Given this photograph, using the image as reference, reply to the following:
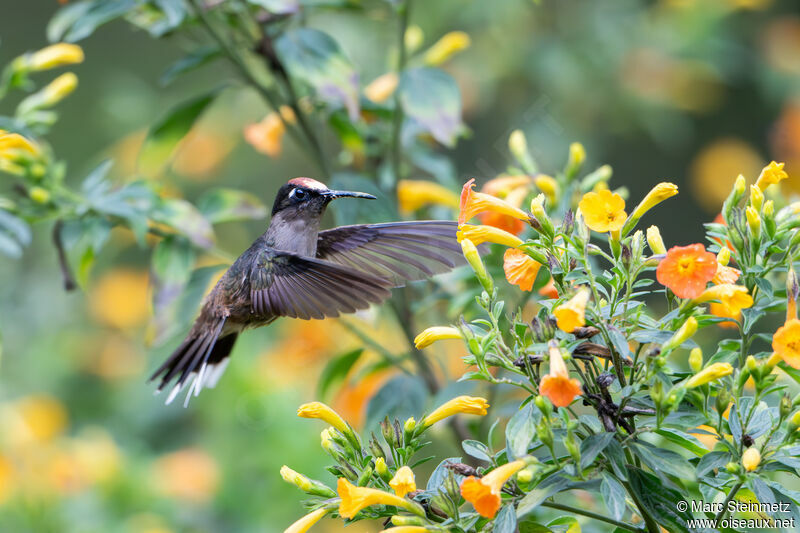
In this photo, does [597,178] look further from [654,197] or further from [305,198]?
[305,198]

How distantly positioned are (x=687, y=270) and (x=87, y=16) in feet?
5.54

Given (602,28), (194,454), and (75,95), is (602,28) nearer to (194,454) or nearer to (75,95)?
(194,454)

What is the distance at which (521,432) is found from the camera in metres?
1.19

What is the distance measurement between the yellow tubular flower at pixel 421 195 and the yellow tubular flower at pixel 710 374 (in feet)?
4.24

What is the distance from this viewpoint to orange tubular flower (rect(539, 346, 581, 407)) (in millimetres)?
1104

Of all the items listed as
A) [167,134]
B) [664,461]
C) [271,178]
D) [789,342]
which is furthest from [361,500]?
[271,178]

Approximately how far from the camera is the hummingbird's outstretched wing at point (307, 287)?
1620 millimetres

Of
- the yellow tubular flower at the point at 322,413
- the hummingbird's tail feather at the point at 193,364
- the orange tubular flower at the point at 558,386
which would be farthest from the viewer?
the hummingbird's tail feather at the point at 193,364

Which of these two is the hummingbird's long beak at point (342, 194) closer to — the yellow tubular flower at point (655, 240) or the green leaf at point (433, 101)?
the green leaf at point (433, 101)

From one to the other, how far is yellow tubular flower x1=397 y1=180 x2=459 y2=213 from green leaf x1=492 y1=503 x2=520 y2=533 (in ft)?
4.26

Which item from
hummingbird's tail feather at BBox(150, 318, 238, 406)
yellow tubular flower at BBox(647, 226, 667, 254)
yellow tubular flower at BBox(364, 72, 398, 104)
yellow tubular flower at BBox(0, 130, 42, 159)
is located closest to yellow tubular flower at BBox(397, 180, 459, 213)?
yellow tubular flower at BBox(364, 72, 398, 104)

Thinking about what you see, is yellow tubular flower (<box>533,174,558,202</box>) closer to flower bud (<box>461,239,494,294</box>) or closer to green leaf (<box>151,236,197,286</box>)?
flower bud (<box>461,239,494,294</box>)

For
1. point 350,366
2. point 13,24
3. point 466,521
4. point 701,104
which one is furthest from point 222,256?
point 13,24

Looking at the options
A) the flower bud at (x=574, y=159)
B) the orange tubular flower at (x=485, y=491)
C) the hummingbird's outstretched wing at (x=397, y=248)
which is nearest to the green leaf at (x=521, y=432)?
the orange tubular flower at (x=485, y=491)
